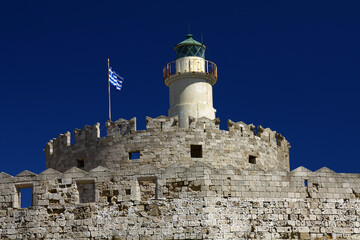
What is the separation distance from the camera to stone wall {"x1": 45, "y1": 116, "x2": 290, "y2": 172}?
32.6 meters

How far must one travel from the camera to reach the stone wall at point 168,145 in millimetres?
32594

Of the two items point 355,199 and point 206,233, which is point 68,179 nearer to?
point 206,233

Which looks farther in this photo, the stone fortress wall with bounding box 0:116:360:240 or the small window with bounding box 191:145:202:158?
the small window with bounding box 191:145:202:158

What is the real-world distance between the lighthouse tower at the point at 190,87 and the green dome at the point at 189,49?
0.38 ft

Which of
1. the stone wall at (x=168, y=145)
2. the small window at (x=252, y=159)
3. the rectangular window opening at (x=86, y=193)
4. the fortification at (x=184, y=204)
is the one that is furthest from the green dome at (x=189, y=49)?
the fortification at (x=184, y=204)

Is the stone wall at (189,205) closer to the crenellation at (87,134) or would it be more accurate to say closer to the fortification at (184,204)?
the fortification at (184,204)

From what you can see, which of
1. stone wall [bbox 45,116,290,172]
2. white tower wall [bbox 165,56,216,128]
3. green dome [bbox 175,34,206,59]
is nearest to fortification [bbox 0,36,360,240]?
stone wall [bbox 45,116,290,172]

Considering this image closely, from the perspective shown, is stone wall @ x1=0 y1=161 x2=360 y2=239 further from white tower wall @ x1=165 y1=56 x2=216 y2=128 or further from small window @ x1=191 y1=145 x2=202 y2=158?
white tower wall @ x1=165 y1=56 x2=216 y2=128

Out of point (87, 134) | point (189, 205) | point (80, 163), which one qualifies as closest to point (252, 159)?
point (87, 134)

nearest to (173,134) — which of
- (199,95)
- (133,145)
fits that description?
(133,145)

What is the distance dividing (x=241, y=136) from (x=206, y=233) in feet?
30.0

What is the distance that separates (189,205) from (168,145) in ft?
24.4

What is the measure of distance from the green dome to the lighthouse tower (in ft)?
0.38

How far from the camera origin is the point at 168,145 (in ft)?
107
